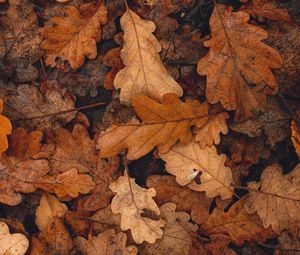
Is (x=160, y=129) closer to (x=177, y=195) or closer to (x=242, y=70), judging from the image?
(x=177, y=195)

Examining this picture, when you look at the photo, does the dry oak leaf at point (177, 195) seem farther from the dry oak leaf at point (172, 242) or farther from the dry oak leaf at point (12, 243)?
the dry oak leaf at point (12, 243)

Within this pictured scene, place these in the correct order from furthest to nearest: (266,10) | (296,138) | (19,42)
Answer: (19,42), (266,10), (296,138)

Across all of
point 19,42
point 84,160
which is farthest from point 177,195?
point 19,42

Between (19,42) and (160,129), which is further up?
(19,42)

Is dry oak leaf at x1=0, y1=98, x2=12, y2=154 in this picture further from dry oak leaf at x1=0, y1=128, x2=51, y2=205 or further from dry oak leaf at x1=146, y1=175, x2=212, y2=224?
dry oak leaf at x1=146, y1=175, x2=212, y2=224

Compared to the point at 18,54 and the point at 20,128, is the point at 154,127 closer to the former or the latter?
the point at 20,128
